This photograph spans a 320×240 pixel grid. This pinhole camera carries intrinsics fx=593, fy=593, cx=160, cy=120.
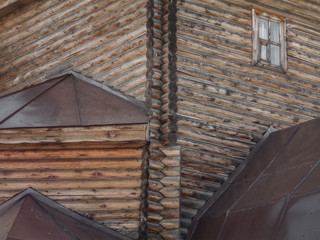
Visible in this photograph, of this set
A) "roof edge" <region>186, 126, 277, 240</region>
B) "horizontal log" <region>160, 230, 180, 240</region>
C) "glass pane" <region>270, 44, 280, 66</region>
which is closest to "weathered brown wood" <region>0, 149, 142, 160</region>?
"horizontal log" <region>160, 230, 180, 240</region>

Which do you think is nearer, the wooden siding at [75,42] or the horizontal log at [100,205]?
the horizontal log at [100,205]

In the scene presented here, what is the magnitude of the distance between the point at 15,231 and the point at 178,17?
14.3 feet

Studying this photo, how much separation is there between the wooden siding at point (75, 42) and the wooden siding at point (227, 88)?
665 millimetres

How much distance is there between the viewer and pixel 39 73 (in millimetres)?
10125

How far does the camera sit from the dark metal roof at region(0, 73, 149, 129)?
8469 millimetres

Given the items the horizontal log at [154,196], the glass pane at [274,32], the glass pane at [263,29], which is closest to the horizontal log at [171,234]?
the horizontal log at [154,196]

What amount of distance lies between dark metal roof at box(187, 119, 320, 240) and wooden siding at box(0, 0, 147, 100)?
6.72 feet

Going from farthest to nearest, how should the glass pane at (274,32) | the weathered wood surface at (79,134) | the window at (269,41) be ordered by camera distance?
the glass pane at (274,32)
the window at (269,41)
the weathered wood surface at (79,134)

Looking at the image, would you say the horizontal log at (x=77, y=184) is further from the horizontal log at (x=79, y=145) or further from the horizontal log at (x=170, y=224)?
the horizontal log at (x=170, y=224)

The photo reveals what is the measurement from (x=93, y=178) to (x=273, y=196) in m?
2.61

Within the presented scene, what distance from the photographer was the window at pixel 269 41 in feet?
34.0

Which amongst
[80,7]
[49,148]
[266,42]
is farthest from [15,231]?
[266,42]

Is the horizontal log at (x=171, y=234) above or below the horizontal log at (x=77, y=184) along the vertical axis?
below

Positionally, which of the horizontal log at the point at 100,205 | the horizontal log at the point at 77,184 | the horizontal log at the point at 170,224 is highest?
the horizontal log at the point at 77,184
